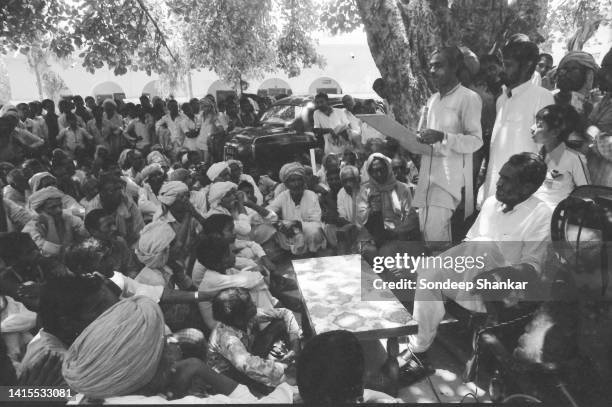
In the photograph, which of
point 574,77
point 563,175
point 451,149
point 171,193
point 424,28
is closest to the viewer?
point 563,175

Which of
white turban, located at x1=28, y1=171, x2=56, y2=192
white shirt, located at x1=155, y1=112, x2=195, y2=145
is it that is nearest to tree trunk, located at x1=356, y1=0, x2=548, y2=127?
white turban, located at x1=28, y1=171, x2=56, y2=192

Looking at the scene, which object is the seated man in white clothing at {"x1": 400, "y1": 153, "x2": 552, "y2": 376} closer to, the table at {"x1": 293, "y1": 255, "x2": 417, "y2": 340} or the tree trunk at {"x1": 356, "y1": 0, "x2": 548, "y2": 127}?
the table at {"x1": 293, "y1": 255, "x2": 417, "y2": 340}

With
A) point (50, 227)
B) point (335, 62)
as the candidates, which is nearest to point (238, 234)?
point (50, 227)

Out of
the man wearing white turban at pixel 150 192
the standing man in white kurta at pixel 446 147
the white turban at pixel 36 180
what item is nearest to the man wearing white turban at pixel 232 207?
the man wearing white turban at pixel 150 192

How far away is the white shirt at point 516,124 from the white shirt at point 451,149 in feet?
0.57

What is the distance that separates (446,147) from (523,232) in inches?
37.3

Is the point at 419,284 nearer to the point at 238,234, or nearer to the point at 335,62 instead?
the point at 238,234

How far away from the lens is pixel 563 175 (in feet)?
10.2

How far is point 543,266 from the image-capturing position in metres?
2.70

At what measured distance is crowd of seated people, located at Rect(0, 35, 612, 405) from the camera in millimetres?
1903

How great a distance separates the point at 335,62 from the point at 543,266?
28.9 metres

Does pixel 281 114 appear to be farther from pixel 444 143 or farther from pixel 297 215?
pixel 444 143

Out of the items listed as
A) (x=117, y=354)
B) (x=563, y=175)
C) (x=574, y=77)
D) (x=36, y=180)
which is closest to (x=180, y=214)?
(x=36, y=180)

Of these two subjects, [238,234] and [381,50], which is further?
[381,50]
